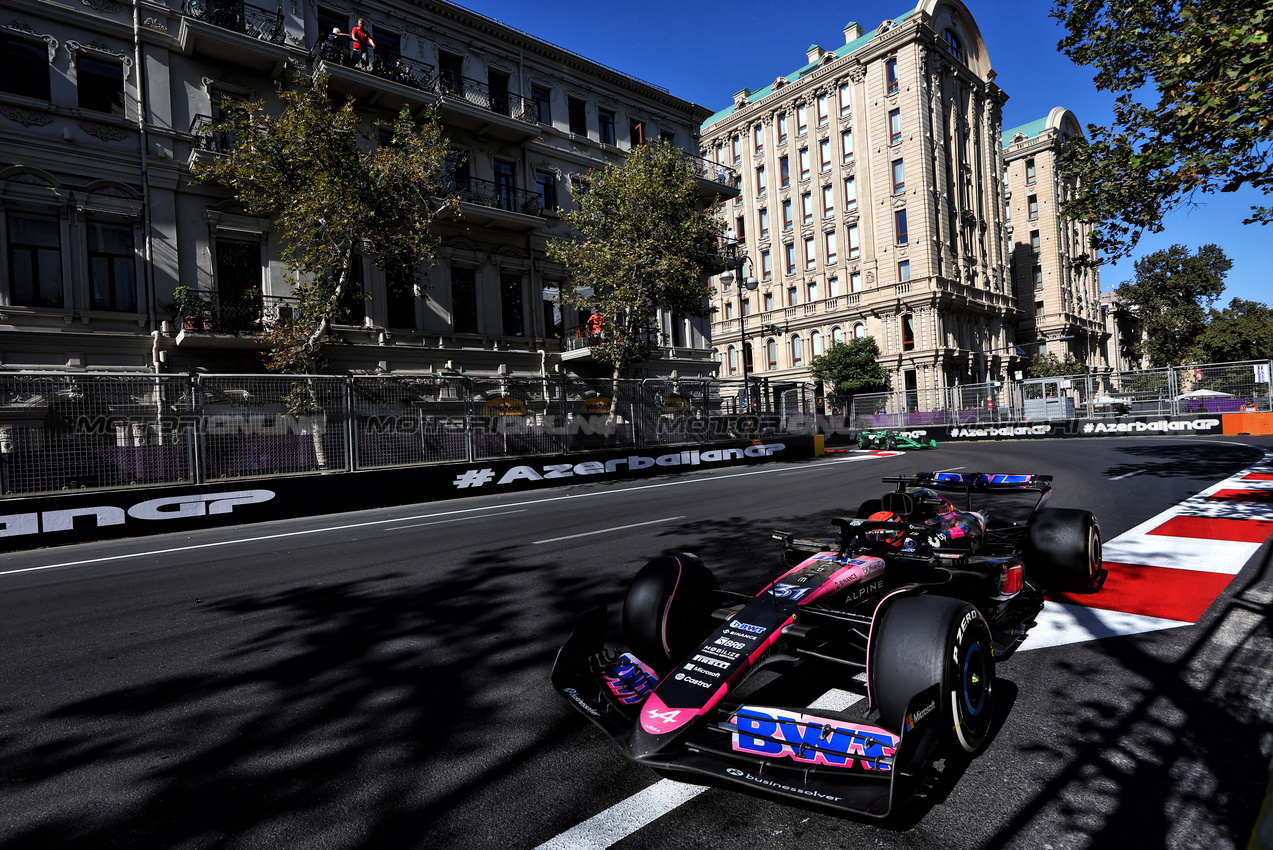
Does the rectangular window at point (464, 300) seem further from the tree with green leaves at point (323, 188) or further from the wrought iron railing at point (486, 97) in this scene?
the wrought iron railing at point (486, 97)

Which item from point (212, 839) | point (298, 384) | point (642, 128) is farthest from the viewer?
point (642, 128)

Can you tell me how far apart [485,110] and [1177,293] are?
2507 inches

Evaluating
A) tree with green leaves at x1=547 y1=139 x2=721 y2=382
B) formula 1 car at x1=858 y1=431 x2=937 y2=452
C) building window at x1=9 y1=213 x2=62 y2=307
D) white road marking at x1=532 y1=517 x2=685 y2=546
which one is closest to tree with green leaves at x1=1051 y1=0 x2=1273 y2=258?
white road marking at x1=532 y1=517 x2=685 y2=546


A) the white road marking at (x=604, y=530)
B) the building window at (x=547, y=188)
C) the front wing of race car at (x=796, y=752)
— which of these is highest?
the building window at (x=547, y=188)

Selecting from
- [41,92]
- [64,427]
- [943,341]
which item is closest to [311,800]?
[64,427]

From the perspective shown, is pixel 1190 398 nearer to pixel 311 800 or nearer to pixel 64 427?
pixel 311 800

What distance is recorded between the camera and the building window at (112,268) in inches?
647

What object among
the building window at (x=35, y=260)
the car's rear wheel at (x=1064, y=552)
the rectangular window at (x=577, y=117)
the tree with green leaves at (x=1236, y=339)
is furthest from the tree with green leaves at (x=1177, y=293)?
the building window at (x=35, y=260)

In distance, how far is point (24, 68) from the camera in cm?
1578

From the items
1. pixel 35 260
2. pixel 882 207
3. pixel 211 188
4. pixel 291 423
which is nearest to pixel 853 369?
pixel 882 207

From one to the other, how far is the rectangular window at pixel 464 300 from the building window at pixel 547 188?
4.41 m

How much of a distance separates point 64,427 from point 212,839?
1014cm

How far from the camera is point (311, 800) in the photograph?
2.35 metres

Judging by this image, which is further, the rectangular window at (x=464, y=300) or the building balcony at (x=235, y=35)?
the rectangular window at (x=464, y=300)
